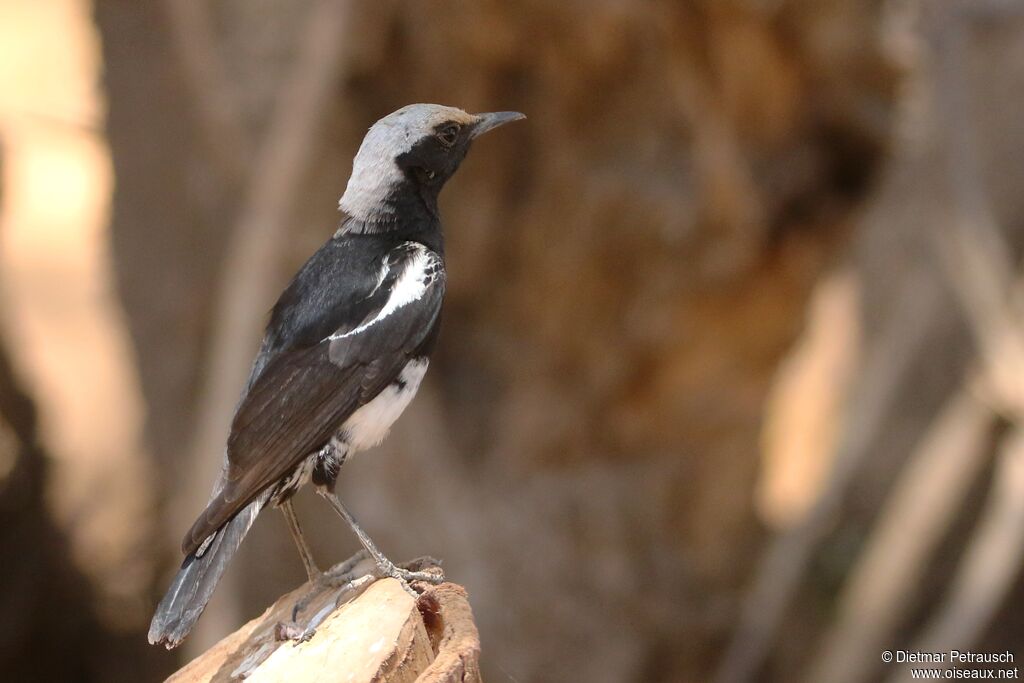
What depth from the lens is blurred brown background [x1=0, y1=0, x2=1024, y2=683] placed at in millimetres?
6738

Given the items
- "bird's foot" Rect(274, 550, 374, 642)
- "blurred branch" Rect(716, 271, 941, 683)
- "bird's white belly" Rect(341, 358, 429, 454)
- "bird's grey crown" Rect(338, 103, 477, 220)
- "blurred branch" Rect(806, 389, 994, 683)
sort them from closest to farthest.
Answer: "bird's foot" Rect(274, 550, 374, 642) < "bird's white belly" Rect(341, 358, 429, 454) < "bird's grey crown" Rect(338, 103, 477, 220) < "blurred branch" Rect(716, 271, 941, 683) < "blurred branch" Rect(806, 389, 994, 683)

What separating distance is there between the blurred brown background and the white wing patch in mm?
2497

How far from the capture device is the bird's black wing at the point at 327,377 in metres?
3.57

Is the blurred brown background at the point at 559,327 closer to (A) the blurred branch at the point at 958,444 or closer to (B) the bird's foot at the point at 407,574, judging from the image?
(A) the blurred branch at the point at 958,444

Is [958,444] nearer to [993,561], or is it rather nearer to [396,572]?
[993,561]

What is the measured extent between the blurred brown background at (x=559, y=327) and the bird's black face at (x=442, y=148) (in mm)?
2452

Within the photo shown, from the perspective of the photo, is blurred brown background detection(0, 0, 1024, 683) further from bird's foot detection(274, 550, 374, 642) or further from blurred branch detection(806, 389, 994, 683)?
bird's foot detection(274, 550, 374, 642)

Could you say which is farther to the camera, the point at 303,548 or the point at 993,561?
the point at 993,561

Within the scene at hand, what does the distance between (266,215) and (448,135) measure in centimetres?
271

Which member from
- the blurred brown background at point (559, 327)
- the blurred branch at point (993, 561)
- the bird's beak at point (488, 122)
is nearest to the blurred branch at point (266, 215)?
the blurred brown background at point (559, 327)

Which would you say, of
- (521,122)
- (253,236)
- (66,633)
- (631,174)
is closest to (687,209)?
(631,174)

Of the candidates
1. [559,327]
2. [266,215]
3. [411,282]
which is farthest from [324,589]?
[559,327]

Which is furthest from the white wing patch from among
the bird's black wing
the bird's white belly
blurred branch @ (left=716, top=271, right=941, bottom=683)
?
blurred branch @ (left=716, top=271, right=941, bottom=683)

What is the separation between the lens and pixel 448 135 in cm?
416
